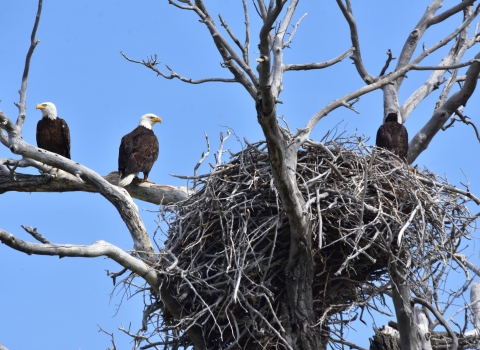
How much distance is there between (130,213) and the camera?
601 centimetres

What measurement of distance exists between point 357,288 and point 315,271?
1.80 ft

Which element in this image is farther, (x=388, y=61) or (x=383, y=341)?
(x=388, y=61)

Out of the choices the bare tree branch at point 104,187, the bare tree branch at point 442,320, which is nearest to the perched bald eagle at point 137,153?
the bare tree branch at point 104,187

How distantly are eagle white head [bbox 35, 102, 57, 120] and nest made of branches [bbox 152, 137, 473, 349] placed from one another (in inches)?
193

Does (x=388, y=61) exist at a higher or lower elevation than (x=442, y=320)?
higher

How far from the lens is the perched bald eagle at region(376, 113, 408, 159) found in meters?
7.26

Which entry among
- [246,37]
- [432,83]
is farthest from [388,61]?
[246,37]

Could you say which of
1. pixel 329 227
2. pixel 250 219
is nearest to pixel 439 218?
pixel 329 227

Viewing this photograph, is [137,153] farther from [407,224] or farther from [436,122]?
[407,224]

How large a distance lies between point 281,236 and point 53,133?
17.6 ft

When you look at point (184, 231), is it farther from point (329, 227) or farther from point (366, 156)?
point (366, 156)

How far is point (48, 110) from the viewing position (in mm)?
10438

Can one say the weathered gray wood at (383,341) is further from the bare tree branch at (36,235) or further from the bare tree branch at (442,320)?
the bare tree branch at (36,235)

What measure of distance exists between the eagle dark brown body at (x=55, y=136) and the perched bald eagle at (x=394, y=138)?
4664 mm
